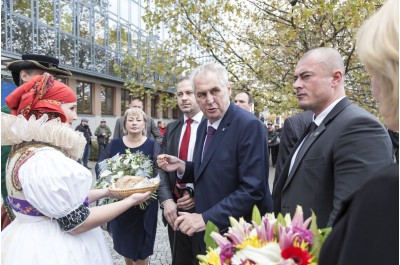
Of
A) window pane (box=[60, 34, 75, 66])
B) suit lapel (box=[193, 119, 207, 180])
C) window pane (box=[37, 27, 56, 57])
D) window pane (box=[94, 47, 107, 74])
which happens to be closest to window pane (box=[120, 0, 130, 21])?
window pane (box=[94, 47, 107, 74])

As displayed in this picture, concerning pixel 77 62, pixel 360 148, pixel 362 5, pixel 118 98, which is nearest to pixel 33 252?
pixel 360 148

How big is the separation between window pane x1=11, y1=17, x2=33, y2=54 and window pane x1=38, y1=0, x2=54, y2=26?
96 cm

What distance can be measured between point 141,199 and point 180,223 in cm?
32

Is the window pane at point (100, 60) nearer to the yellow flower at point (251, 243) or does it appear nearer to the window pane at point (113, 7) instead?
the window pane at point (113, 7)

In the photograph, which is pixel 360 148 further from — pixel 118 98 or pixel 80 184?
pixel 118 98

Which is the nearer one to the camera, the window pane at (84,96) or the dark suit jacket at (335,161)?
the dark suit jacket at (335,161)

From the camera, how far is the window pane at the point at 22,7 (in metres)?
14.1

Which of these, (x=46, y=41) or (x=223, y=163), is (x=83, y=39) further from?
(x=223, y=163)

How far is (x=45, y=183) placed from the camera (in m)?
1.85

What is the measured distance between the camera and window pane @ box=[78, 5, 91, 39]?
18031mm

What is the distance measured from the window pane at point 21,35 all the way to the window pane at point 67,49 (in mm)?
1990

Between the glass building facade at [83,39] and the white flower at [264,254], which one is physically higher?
the glass building facade at [83,39]

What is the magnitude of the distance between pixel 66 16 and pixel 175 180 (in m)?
16.1

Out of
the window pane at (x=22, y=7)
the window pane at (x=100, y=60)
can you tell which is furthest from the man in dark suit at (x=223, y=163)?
the window pane at (x=100, y=60)
